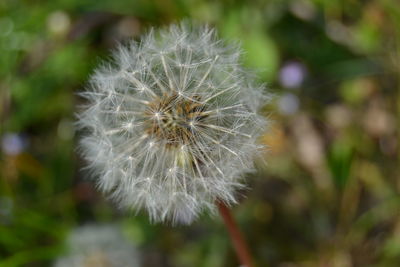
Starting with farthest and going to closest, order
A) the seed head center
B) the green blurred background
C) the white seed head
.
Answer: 1. the white seed head
2. the green blurred background
3. the seed head center

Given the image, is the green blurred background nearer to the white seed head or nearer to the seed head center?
the white seed head

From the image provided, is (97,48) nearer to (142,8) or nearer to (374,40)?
(142,8)

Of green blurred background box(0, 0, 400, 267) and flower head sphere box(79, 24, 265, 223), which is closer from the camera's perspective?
flower head sphere box(79, 24, 265, 223)

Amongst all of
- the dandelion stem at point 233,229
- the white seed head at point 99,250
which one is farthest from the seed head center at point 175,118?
the white seed head at point 99,250

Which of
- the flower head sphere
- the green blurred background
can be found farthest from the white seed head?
the flower head sphere

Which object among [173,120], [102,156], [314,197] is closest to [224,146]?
[173,120]
